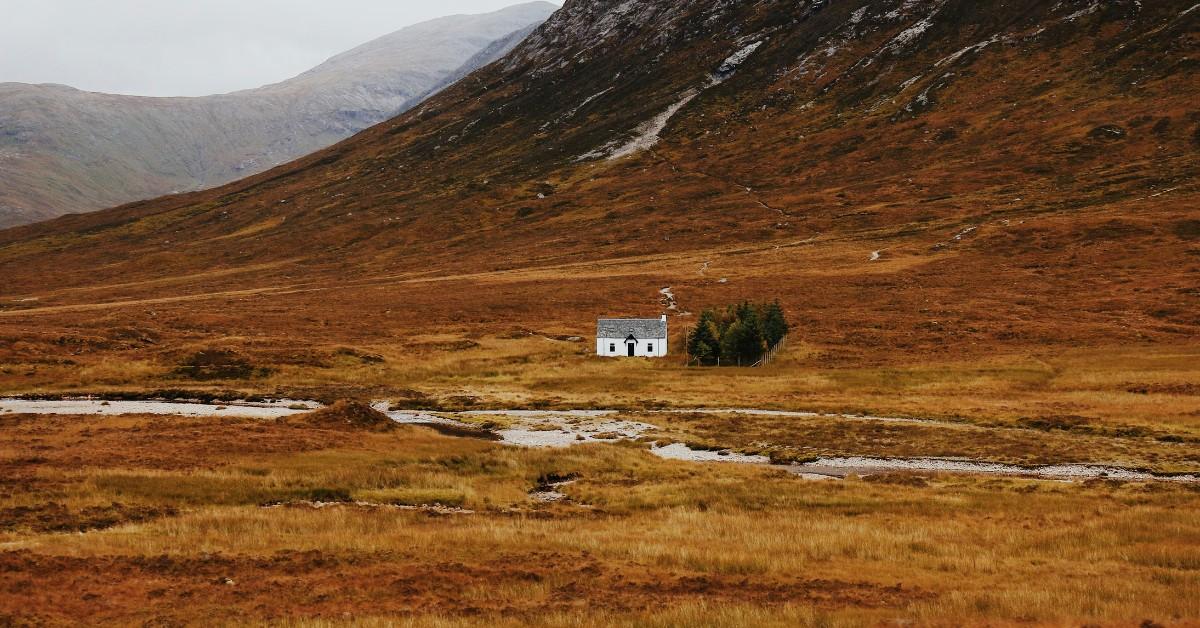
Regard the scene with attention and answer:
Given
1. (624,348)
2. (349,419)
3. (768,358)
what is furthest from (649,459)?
(624,348)

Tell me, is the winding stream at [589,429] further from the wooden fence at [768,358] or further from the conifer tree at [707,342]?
the conifer tree at [707,342]

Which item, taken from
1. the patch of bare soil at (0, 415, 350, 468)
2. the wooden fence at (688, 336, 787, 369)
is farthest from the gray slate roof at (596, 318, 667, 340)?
the patch of bare soil at (0, 415, 350, 468)

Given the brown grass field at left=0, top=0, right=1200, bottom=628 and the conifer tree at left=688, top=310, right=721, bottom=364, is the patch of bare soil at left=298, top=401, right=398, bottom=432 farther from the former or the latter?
the conifer tree at left=688, top=310, right=721, bottom=364

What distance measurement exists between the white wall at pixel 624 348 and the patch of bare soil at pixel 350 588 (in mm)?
78039

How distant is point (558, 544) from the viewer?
935 inches

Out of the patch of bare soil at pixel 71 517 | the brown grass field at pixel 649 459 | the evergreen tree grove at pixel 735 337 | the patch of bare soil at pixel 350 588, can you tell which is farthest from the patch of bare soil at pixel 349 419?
the evergreen tree grove at pixel 735 337

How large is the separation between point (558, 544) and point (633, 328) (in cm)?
7784

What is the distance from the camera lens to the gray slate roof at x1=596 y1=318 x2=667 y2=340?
331ft

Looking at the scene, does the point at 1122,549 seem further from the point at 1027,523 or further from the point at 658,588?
the point at 658,588

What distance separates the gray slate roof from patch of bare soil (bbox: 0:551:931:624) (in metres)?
79.0

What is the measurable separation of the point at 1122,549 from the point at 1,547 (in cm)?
3095

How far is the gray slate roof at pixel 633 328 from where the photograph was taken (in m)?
101

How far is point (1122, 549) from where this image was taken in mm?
23609

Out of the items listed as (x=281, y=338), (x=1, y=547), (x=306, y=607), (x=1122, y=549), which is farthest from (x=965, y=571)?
(x=281, y=338)
